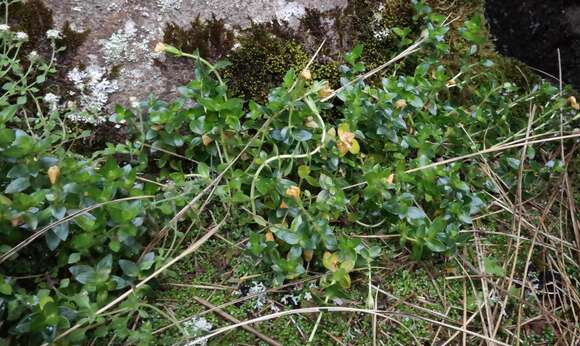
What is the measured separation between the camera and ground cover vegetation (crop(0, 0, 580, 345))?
5.02 feet

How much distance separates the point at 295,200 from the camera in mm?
1691

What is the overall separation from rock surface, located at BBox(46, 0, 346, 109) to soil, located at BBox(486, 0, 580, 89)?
1161 millimetres

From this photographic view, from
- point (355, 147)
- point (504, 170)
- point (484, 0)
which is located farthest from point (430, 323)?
point (484, 0)

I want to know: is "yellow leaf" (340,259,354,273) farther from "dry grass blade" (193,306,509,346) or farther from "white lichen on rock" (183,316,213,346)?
"white lichen on rock" (183,316,213,346)

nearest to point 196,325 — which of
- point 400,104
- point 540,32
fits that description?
point 400,104

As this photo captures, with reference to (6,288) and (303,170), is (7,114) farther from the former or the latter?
(303,170)

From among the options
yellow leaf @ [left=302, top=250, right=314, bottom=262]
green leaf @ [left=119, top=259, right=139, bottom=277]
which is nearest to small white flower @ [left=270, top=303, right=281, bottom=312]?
yellow leaf @ [left=302, top=250, right=314, bottom=262]

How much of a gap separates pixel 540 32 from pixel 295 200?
5.00 feet

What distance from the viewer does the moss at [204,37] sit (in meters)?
2.09

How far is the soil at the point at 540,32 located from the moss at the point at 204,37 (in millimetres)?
1290

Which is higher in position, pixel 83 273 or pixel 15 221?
pixel 15 221

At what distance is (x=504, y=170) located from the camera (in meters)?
2.09

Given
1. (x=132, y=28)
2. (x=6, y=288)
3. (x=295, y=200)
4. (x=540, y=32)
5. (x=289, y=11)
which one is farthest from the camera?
(x=540, y=32)

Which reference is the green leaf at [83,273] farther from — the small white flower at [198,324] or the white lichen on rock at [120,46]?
the white lichen on rock at [120,46]
